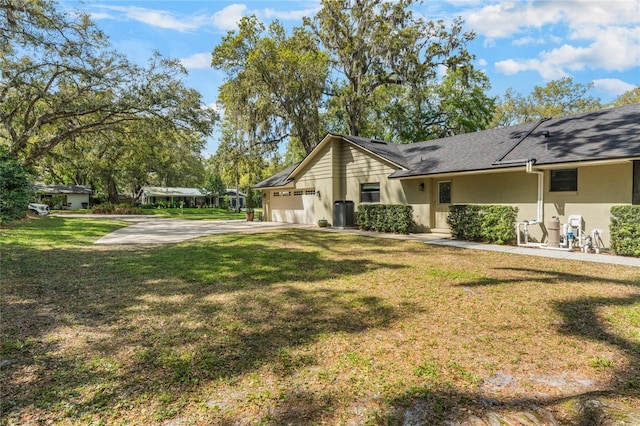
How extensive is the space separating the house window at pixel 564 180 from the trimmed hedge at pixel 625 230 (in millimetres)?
1660

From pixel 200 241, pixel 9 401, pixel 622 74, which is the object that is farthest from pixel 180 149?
pixel 622 74

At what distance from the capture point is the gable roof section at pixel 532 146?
9.24 metres

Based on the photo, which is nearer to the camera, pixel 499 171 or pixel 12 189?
pixel 12 189

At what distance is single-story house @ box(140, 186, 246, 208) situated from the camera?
49.6 metres

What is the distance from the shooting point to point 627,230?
8172 millimetres

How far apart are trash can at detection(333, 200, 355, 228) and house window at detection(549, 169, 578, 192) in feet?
26.6

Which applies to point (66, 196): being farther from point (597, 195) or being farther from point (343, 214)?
point (597, 195)

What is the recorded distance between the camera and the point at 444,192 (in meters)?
13.5

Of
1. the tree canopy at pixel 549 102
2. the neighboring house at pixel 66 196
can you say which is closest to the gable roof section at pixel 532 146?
the tree canopy at pixel 549 102

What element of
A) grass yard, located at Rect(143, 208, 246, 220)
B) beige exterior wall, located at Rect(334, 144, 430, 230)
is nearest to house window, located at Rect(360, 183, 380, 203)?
beige exterior wall, located at Rect(334, 144, 430, 230)

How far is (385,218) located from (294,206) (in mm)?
7423

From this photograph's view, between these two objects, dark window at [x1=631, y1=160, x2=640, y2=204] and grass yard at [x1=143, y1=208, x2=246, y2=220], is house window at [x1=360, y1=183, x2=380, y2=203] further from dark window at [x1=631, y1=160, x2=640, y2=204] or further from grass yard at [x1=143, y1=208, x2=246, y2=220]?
grass yard at [x1=143, y1=208, x2=246, y2=220]

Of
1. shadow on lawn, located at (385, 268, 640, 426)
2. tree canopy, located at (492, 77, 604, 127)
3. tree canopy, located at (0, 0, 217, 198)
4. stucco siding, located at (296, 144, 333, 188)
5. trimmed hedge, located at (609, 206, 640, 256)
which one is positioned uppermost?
tree canopy, located at (492, 77, 604, 127)

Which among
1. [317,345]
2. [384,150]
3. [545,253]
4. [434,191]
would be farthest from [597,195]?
[317,345]
